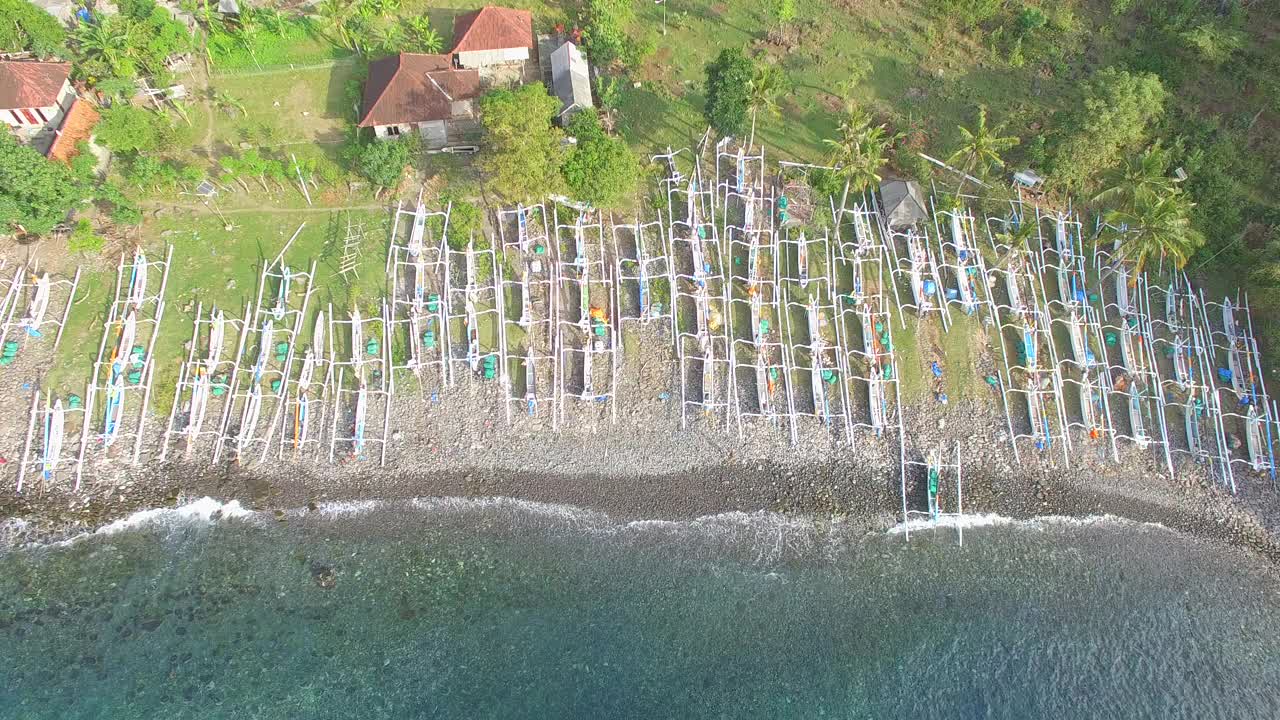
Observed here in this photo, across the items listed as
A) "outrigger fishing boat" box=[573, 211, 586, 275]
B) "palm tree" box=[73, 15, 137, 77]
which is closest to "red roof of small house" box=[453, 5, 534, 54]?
"outrigger fishing boat" box=[573, 211, 586, 275]

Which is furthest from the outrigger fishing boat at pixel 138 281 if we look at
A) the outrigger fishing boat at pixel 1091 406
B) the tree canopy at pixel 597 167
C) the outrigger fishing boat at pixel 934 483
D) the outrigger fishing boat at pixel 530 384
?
the outrigger fishing boat at pixel 1091 406

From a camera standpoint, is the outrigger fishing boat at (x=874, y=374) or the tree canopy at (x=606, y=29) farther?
the tree canopy at (x=606, y=29)

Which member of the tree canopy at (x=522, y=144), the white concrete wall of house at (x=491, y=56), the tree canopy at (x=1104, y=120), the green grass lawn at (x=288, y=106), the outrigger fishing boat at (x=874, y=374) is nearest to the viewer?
the tree canopy at (x=522, y=144)

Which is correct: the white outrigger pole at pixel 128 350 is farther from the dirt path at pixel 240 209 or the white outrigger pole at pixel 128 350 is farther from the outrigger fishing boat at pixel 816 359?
the outrigger fishing boat at pixel 816 359

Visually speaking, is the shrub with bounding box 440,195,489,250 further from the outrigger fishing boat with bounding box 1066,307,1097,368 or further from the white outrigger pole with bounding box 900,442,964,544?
the outrigger fishing boat with bounding box 1066,307,1097,368

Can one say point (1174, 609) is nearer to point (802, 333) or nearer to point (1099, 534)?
point (1099, 534)

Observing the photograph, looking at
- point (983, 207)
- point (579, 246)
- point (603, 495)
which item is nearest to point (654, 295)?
point (579, 246)
